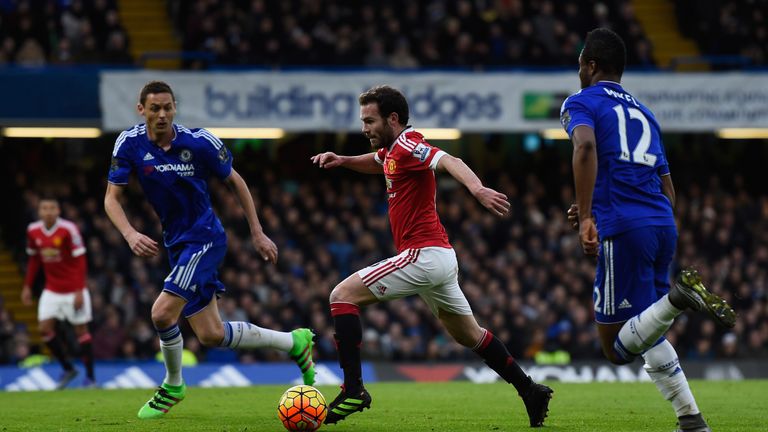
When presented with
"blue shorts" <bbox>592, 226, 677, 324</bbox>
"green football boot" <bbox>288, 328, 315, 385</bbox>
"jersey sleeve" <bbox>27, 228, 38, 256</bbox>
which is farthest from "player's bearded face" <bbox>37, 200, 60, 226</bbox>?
"blue shorts" <bbox>592, 226, 677, 324</bbox>

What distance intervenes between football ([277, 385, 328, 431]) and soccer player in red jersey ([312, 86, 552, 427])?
0.15 metres

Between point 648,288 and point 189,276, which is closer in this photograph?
point 648,288

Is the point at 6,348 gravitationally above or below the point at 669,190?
below

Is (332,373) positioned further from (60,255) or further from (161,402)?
(161,402)

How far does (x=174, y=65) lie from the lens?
2225cm

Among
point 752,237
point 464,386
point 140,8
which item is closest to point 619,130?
point 464,386

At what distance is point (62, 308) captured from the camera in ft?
47.8

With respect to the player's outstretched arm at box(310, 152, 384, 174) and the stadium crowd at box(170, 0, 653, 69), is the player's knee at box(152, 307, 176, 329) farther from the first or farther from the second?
the stadium crowd at box(170, 0, 653, 69)

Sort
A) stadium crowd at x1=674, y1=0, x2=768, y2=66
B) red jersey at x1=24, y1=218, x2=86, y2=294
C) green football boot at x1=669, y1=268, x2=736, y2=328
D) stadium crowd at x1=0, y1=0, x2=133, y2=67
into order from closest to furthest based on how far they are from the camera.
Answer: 1. green football boot at x1=669, y1=268, x2=736, y2=328
2. red jersey at x1=24, y1=218, x2=86, y2=294
3. stadium crowd at x1=0, y1=0, x2=133, y2=67
4. stadium crowd at x1=674, y1=0, x2=768, y2=66

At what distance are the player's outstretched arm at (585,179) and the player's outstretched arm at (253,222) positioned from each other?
9.45ft

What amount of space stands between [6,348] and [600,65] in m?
13.9

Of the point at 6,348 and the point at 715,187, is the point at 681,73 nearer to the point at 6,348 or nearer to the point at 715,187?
the point at 715,187

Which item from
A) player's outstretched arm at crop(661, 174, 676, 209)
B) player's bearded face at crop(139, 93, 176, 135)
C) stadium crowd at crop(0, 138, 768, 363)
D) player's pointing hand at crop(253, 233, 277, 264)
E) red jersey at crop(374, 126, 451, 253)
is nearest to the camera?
player's outstretched arm at crop(661, 174, 676, 209)

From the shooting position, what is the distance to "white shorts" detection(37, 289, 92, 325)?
47.5 ft
